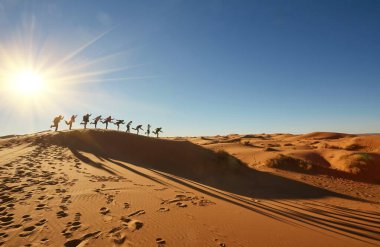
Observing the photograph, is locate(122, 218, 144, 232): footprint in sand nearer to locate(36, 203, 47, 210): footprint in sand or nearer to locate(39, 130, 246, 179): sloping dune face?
locate(36, 203, 47, 210): footprint in sand

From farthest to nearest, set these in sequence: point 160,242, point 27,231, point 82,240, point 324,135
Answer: point 324,135 < point 27,231 < point 160,242 < point 82,240

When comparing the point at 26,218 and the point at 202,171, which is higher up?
the point at 26,218

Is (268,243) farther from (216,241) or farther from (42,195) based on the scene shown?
(42,195)

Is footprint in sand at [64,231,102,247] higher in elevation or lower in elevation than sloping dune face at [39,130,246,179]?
lower

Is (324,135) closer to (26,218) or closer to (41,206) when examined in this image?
(41,206)

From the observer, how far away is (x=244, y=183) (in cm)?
1560

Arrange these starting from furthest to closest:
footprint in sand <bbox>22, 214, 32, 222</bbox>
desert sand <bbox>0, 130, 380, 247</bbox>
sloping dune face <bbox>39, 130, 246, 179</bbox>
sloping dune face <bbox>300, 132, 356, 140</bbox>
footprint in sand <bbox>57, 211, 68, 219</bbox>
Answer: sloping dune face <bbox>300, 132, 356, 140</bbox>, sloping dune face <bbox>39, 130, 246, 179</bbox>, footprint in sand <bbox>57, 211, 68, 219</bbox>, footprint in sand <bbox>22, 214, 32, 222</bbox>, desert sand <bbox>0, 130, 380, 247</bbox>

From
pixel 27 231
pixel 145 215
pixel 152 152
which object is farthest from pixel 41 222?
pixel 152 152


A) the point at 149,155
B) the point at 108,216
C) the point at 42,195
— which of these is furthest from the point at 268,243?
the point at 149,155

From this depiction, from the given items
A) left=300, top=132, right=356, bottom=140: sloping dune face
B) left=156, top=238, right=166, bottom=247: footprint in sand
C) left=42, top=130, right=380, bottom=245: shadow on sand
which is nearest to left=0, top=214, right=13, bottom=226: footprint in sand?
left=156, top=238, right=166, bottom=247: footprint in sand

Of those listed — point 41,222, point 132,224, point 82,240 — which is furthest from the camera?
point 132,224

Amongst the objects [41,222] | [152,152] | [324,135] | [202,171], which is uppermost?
[324,135]

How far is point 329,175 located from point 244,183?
8.46m

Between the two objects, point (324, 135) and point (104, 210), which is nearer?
point (104, 210)
